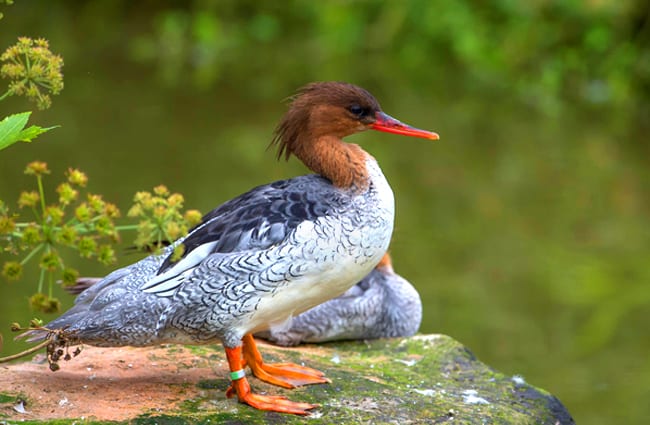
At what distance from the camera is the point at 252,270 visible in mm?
3775

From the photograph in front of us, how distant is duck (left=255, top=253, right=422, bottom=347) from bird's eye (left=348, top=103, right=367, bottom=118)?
58.2 inches

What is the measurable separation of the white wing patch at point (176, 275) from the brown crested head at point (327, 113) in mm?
569

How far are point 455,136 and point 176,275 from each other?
7444 mm

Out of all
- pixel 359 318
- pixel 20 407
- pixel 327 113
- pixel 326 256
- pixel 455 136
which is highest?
pixel 455 136

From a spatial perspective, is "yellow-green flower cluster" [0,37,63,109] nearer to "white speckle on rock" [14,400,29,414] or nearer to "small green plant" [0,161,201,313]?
"small green plant" [0,161,201,313]

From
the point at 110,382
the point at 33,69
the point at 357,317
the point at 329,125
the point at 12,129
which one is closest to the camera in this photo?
the point at 12,129

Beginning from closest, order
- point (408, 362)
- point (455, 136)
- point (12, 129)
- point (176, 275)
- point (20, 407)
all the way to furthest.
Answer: point (12, 129) < point (20, 407) < point (176, 275) < point (408, 362) < point (455, 136)

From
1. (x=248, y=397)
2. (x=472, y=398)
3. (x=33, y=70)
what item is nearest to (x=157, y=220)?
(x=33, y=70)

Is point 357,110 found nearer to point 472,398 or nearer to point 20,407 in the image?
point 472,398

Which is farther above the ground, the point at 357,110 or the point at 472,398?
the point at 357,110

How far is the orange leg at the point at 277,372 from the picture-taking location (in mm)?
4190

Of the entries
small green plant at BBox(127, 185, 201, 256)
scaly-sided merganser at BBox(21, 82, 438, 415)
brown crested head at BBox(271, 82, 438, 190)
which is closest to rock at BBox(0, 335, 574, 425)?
scaly-sided merganser at BBox(21, 82, 438, 415)

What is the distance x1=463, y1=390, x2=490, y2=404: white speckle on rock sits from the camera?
4.30 m

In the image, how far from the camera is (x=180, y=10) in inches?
612
